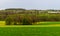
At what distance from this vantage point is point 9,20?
60.7 m

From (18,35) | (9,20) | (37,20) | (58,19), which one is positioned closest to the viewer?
(18,35)

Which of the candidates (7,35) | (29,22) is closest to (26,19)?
(29,22)

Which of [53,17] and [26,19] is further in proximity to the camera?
[53,17]

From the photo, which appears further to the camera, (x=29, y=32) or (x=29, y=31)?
(x=29, y=31)

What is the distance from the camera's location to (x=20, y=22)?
203ft

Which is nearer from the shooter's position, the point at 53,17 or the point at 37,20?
the point at 37,20

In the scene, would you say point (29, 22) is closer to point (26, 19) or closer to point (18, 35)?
point (26, 19)

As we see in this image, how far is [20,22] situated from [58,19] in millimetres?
18620

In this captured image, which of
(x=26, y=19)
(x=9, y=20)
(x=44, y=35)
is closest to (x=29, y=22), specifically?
(x=26, y=19)

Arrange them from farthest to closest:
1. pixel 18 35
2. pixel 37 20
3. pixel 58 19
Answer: pixel 58 19 → pixel 37 20 → pixel 18 35

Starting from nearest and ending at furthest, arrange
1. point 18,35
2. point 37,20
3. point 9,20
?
point 18,35 < point 9,20 < point 37,20

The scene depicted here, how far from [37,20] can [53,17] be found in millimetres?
7742

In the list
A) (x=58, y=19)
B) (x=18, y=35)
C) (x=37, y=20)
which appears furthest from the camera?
(x=58, y=19)

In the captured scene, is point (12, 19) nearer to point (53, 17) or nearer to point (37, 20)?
point (37, 20)
